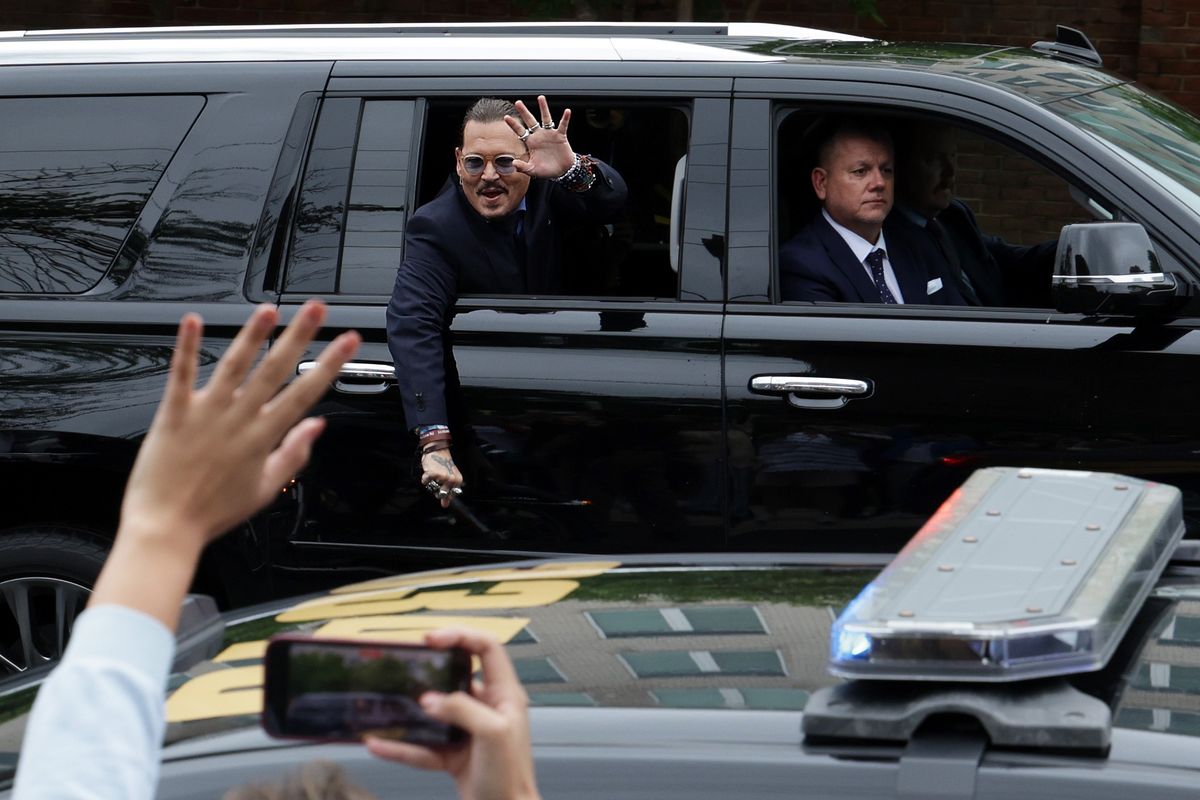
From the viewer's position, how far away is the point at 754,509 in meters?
4.03

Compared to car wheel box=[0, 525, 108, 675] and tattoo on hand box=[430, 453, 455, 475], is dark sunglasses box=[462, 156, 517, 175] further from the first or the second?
car wheel box=[0, 525, 108, 675]

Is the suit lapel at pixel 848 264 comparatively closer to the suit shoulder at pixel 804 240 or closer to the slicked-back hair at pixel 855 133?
the suit shoulder at pixel 804 240

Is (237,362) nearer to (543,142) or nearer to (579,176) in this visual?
(543,142)

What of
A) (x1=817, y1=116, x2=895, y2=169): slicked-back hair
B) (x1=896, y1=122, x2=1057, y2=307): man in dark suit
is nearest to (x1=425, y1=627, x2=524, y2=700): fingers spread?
(x1=817, y1=116, x2=895, y2=169): slicked-back hair

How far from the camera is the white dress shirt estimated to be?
4395 millimetres

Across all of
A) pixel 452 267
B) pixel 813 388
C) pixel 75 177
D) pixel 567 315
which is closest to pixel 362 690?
pixel 813 388

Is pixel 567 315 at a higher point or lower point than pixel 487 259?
lower

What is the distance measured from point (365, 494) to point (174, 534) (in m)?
2.97

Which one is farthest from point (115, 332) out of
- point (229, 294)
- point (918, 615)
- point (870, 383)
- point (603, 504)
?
point (918, 615)

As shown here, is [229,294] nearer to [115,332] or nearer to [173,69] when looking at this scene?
[115,332]

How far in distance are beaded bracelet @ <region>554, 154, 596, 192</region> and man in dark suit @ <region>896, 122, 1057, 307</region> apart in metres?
0.90

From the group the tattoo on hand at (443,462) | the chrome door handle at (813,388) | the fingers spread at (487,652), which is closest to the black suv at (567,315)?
the chrome door handle at (813,388)

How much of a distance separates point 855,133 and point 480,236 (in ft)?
3.30

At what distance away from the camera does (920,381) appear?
12.9 ft
